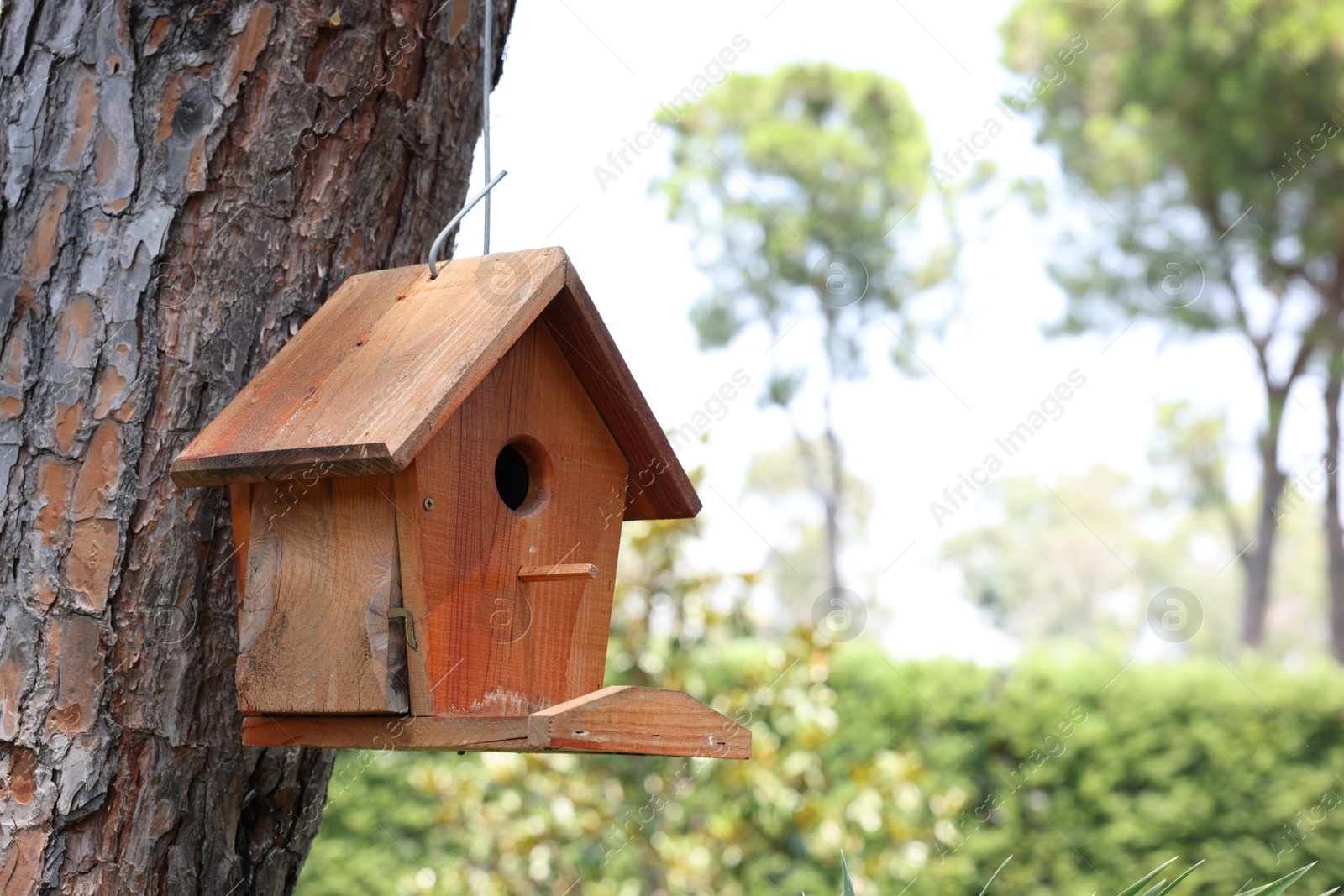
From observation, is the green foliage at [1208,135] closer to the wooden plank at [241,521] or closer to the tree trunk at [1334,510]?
the tree trunk at [1334,510]

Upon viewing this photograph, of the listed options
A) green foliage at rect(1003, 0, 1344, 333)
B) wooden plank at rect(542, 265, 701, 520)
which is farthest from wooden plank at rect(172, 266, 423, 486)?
green foliage at rect(1003, 0, 1344, 333)

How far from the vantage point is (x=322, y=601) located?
125 centimetres

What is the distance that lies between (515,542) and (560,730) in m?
0.27

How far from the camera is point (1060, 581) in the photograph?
36281 millimetres

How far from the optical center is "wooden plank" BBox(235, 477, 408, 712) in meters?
1.20

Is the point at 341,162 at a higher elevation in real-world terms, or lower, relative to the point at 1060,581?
lower

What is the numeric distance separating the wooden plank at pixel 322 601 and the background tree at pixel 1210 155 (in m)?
10.0

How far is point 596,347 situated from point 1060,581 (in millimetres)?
37457

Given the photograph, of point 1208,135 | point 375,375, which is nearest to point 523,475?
point 375,375

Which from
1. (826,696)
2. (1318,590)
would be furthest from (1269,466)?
(1318,590)

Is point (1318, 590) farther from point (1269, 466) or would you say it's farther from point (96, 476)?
point (96, 476)

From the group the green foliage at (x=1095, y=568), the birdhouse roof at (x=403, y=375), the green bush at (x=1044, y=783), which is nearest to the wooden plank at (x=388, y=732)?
the birdhouse roof at (x=403, y=375)

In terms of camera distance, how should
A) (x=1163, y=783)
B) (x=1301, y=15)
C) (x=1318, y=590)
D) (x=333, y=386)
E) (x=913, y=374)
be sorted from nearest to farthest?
(x=333, y=386) < (x=1163, y=783) < (x=1301, y=15) < (x=913, y=374) < (x=1318, y=590)

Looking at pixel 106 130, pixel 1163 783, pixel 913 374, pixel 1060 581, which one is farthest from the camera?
pixel 1060 581
